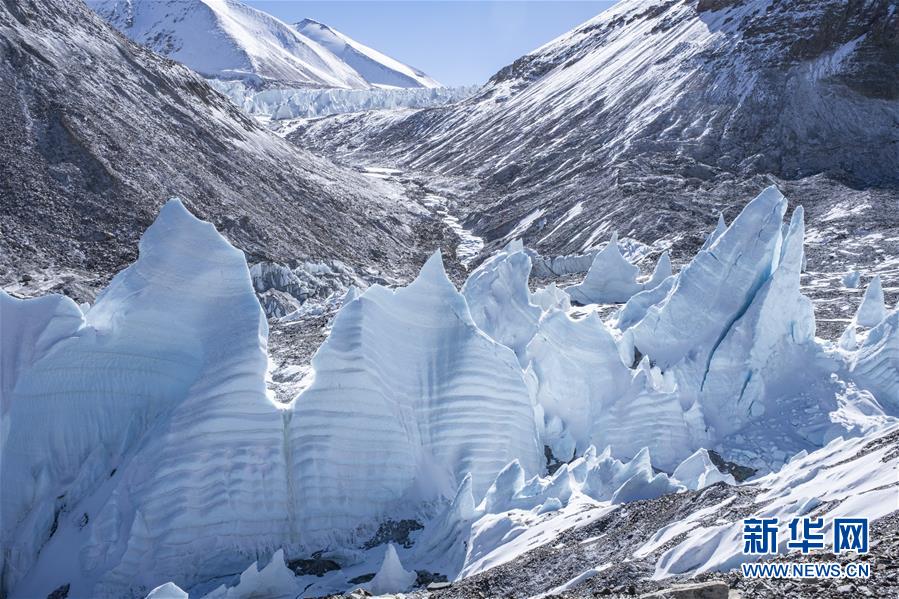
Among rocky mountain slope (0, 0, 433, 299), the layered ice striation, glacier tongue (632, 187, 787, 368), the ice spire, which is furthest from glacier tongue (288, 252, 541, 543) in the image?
rocky mountain slope (0, 0, 433, 299)

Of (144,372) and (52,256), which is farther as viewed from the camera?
(52,256)

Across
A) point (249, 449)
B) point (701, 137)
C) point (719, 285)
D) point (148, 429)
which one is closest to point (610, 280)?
point (719, 285)

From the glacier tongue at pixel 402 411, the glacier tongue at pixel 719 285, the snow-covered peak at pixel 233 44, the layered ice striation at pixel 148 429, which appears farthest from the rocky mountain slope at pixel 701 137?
the snow-covered peak at pixel 233 44

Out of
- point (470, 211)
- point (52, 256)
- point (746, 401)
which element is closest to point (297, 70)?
point (470, 211)

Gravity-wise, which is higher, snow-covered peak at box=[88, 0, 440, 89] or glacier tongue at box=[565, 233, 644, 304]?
snow-covered peak at box=[88, 0, 440, 89]

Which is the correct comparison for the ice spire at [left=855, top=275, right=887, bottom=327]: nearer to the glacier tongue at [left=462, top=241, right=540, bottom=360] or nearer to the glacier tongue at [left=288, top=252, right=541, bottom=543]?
A: the glacier tongue at [left=462, top=241, right=540, bottom=360]

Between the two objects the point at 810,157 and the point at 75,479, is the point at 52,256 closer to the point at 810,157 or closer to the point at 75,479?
the point at 75,479

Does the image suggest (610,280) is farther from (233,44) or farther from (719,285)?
(233,44)
